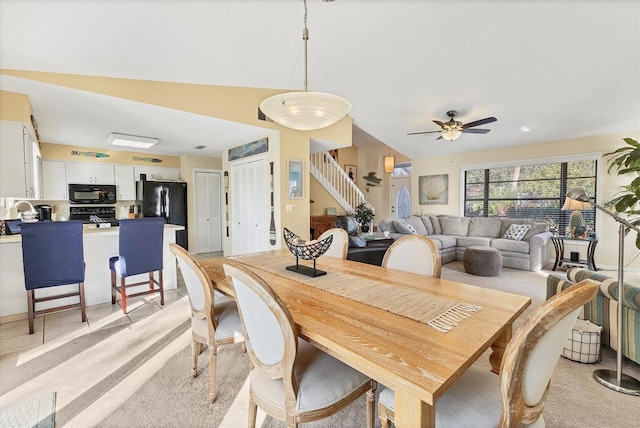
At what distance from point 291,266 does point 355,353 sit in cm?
117

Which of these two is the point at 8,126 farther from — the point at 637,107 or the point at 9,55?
the point at 637,107

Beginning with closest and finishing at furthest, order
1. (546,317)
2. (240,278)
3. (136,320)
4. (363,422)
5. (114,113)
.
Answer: (546,317)
(240,278)
(363,422)
(136,320)
(114,113)

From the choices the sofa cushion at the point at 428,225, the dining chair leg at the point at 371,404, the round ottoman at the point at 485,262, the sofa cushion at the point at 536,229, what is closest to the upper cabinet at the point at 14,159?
the dining chair leg at the point at 371,404

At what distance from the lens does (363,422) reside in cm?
161

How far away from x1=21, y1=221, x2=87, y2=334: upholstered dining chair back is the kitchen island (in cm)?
9

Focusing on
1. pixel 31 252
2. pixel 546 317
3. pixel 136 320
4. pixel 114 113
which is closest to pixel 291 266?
pixel 546 317

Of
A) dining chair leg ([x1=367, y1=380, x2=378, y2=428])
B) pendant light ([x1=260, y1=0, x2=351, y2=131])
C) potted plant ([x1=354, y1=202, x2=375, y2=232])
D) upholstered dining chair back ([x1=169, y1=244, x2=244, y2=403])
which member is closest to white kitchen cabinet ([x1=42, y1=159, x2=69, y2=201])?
upholstered dining chair back ([x1=169, y1=244, x2=244, y2=403])

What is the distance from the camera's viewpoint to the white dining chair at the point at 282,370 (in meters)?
1.09

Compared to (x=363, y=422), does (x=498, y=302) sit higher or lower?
higher

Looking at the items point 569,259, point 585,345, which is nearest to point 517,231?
point 569,259

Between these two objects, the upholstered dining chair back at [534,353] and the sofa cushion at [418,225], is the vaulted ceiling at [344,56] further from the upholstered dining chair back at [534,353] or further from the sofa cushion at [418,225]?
the upholstered dining chair back at [534,353]

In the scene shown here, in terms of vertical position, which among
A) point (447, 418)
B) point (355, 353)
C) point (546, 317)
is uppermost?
point (546, 317)

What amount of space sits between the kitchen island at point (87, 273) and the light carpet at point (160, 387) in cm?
95

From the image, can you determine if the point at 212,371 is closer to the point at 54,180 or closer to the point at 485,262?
the point at 485,262
